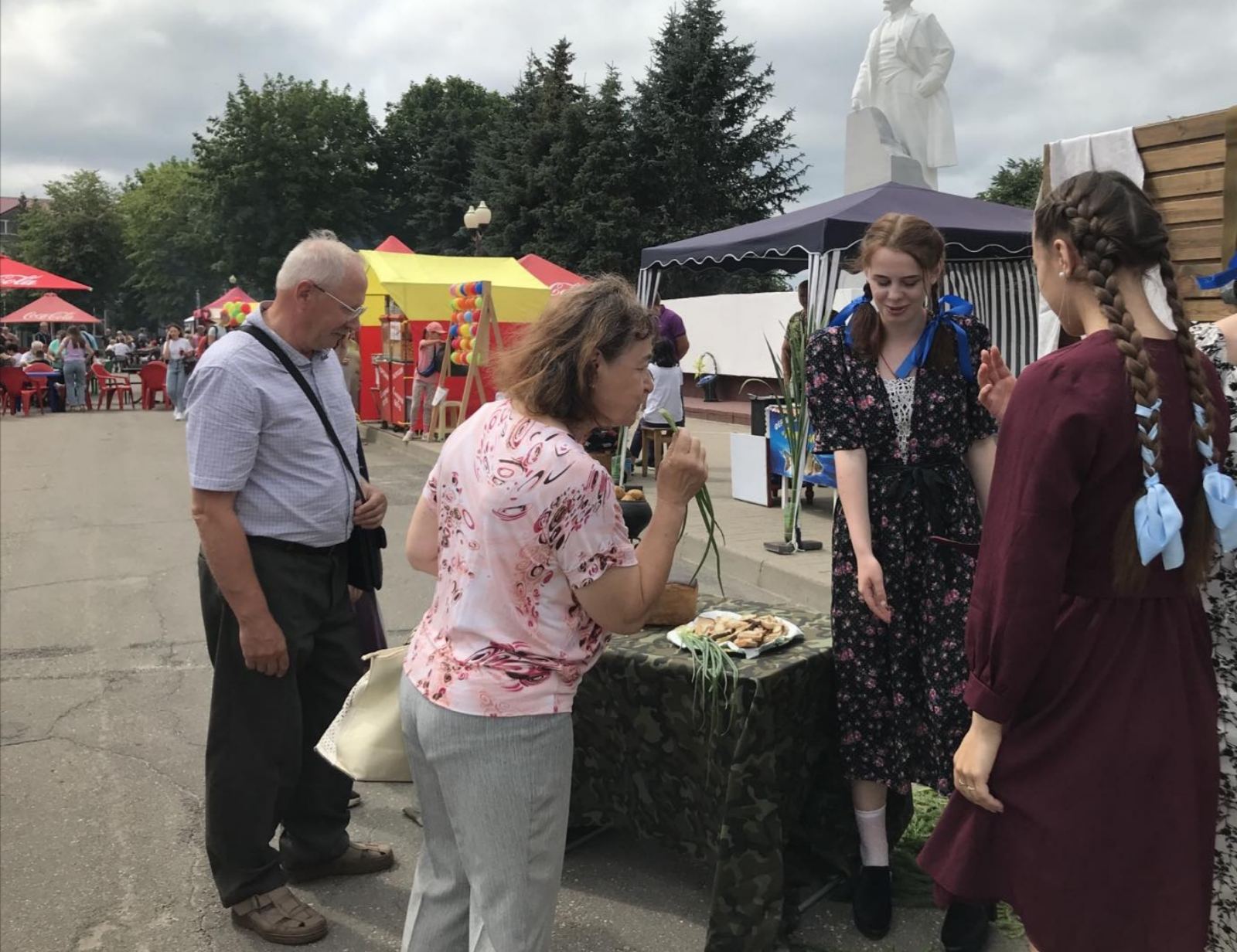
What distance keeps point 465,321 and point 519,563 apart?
11.8 metres

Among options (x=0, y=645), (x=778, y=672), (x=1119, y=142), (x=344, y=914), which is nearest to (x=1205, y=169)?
(x=1119, y=142)

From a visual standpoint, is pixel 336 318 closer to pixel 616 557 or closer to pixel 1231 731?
pixel 616 557

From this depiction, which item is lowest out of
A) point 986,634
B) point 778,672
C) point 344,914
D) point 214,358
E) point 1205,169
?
point 344,914

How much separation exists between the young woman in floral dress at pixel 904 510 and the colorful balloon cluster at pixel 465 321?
1055 cm

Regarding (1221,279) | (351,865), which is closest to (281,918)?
(351,865)

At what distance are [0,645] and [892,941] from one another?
506 centimetres

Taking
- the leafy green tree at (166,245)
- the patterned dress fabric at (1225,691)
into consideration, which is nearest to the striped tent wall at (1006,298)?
the patterned dress fabric at (1225,691)

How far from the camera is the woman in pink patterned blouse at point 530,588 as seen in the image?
1691mm

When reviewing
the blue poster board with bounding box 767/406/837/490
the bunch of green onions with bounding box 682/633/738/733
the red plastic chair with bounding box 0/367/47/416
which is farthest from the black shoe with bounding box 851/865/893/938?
the red plastic chair with bounding box 0/367/47/416

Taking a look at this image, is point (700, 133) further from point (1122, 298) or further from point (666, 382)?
point (1122, 298)

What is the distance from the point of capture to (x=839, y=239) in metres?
7.46

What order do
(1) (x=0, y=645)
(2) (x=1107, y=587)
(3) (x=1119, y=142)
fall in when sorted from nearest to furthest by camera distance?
1. (2) (x=1107, y=587)
2. (3) (x=1119, y=142)
3. (1) (x=0, y=645)

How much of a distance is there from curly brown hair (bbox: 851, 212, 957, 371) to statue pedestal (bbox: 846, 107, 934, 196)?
40.5 feet

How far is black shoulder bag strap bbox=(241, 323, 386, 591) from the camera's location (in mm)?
2689
